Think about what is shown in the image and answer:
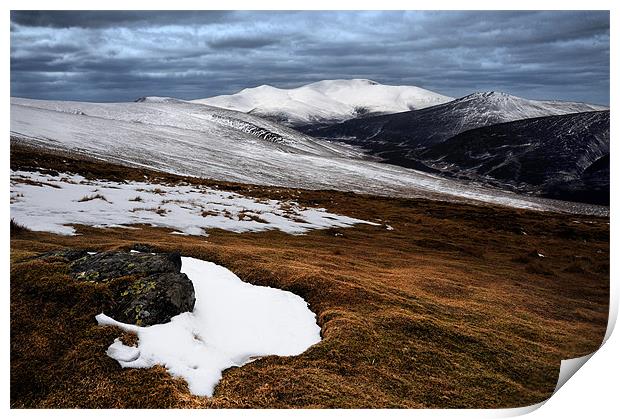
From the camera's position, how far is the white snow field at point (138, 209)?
42.3 feet

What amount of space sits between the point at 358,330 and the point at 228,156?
376ft

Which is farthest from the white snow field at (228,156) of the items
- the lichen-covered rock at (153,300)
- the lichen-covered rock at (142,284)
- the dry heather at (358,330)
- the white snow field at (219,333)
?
the lichen-covered rock at (153,300)

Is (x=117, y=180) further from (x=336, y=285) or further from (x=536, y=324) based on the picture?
(x=536, y=324)

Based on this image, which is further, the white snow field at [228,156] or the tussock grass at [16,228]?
the white snow field at [228,156]

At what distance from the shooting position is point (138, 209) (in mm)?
19484

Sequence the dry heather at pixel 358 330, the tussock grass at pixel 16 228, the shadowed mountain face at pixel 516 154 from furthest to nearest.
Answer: the shadowed mountain face at pixel 516 154
the tussock grass at pixel 16 228
the dry heather at pixel 358 330

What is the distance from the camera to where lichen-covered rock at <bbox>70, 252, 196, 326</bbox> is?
31.0ft

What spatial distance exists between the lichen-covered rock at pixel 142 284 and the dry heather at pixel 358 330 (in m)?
0.36

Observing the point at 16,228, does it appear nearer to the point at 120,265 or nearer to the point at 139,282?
the point at 120,265

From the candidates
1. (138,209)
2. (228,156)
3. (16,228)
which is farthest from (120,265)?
(228,156)

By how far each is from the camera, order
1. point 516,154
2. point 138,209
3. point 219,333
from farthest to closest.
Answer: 1. point 516,154
2. point 138,209
3. point 219,333

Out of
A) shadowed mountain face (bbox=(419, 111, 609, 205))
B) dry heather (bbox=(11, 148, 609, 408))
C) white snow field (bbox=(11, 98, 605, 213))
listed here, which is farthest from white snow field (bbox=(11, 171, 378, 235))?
shadowed mountain face (bbox=(419, 111, 609, 205))

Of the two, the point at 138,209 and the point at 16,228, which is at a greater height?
the point at 16,228

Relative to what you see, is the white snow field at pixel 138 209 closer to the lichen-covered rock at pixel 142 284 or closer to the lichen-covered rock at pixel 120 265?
the lichen-covered rock at pixel 120 265
